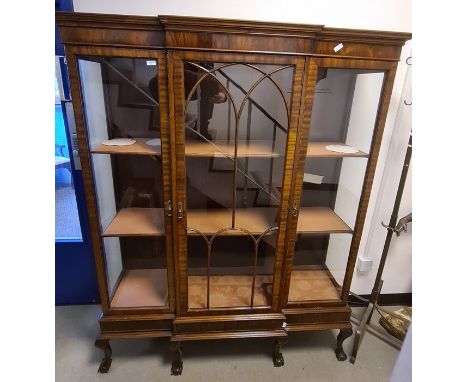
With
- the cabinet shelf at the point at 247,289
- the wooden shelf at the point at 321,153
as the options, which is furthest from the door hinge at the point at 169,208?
the wooden shelf at the point at 321,153

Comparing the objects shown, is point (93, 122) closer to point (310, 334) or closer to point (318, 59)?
point (318, 59)

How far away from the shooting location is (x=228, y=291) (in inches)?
62.2

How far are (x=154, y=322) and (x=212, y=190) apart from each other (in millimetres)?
740

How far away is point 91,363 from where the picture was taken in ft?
5.17

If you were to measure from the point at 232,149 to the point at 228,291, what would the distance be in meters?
0.80

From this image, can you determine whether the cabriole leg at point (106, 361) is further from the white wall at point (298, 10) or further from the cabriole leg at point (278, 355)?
the white wall at point (298, 10)

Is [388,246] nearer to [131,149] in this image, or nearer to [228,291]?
[228,291]

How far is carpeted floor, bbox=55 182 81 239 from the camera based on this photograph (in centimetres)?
174

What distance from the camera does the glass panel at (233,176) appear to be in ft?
3.79

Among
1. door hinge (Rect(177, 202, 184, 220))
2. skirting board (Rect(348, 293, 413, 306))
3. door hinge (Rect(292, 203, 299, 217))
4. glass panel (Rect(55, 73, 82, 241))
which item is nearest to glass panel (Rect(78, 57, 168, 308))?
door hinge (Rect(177, 202, 184, 220))

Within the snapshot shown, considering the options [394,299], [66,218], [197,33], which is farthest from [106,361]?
[394,299]

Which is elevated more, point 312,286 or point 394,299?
point 312,286

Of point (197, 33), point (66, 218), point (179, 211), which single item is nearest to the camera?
point (197, 33)
